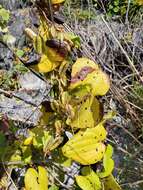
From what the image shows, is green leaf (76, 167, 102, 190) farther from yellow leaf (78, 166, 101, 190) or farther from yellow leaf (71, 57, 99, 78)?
yellow leaf (71, 57, 99, 78)

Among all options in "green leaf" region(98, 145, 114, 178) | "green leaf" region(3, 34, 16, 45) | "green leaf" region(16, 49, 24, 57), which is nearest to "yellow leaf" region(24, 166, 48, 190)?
"green leaf" region(98, 145, 114, 178)

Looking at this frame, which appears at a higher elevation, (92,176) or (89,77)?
(89,77)

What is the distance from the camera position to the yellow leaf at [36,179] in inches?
33.9

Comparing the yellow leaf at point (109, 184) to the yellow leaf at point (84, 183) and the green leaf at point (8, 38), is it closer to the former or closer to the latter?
the yellow leaf at point (84, 183)

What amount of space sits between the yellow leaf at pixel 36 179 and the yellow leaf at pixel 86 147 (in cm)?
8

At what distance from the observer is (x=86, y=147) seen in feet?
2.67

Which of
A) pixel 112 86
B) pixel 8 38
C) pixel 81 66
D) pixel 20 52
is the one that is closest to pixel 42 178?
pixel 81 66

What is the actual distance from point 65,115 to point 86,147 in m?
0.07

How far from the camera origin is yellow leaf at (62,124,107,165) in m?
0.81

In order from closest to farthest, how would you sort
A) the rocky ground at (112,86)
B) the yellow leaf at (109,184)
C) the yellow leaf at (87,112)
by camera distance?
the yellow leaf at (87,112) < the yellow leaf at (109,184) < the rocky ground at (112,86)

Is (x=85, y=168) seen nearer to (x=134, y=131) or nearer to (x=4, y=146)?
(x=4, y=146)

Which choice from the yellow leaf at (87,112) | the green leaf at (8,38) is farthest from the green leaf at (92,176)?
the green leaf at (8,38)

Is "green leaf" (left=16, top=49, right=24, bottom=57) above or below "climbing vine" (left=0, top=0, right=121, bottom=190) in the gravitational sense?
below

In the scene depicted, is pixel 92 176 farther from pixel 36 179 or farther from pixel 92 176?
pixel 36 179
